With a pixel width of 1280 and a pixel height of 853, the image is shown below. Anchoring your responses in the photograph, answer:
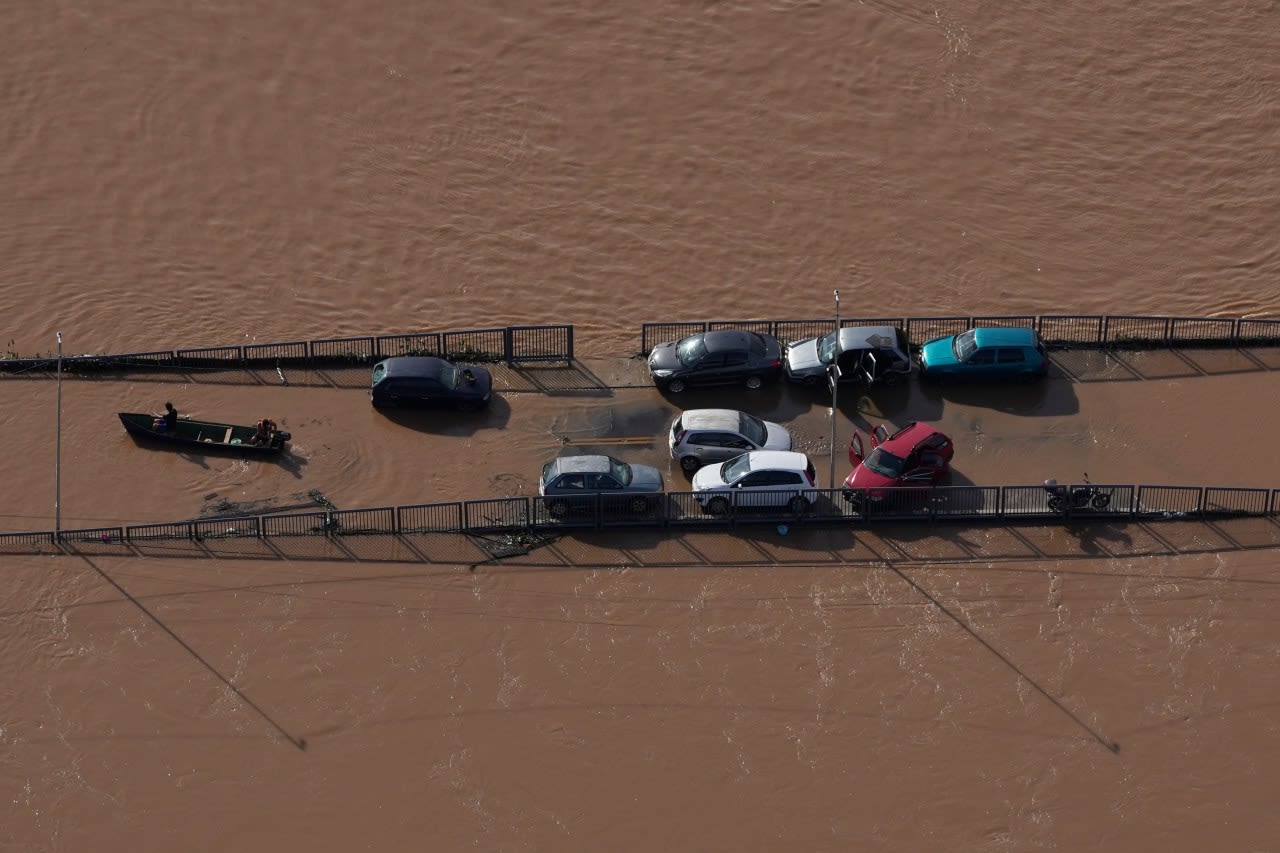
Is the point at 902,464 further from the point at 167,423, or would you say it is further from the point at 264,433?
the point at 167,423

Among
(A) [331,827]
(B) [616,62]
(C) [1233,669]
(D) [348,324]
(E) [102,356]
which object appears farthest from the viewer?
(B) [616,62]

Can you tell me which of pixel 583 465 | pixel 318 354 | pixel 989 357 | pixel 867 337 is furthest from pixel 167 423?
pixel 989 357

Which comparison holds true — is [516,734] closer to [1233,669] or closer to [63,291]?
[1233,669]

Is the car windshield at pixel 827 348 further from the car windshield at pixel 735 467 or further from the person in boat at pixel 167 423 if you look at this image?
the person in boat at pixel 167 423

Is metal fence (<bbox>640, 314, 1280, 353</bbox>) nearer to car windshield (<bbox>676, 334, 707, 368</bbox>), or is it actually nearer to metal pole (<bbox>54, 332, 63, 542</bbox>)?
car windshield (<bbox>676, 334, 707, 368</bbox>)

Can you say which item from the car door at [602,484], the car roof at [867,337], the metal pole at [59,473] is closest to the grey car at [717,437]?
the car door at [602,484]

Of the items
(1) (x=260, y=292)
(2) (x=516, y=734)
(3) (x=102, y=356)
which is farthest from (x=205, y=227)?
(2) (x=516, y=734)

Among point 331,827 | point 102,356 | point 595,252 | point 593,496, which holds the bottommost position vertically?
point 331,827

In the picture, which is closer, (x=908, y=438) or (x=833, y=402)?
(x=908, y=438)
